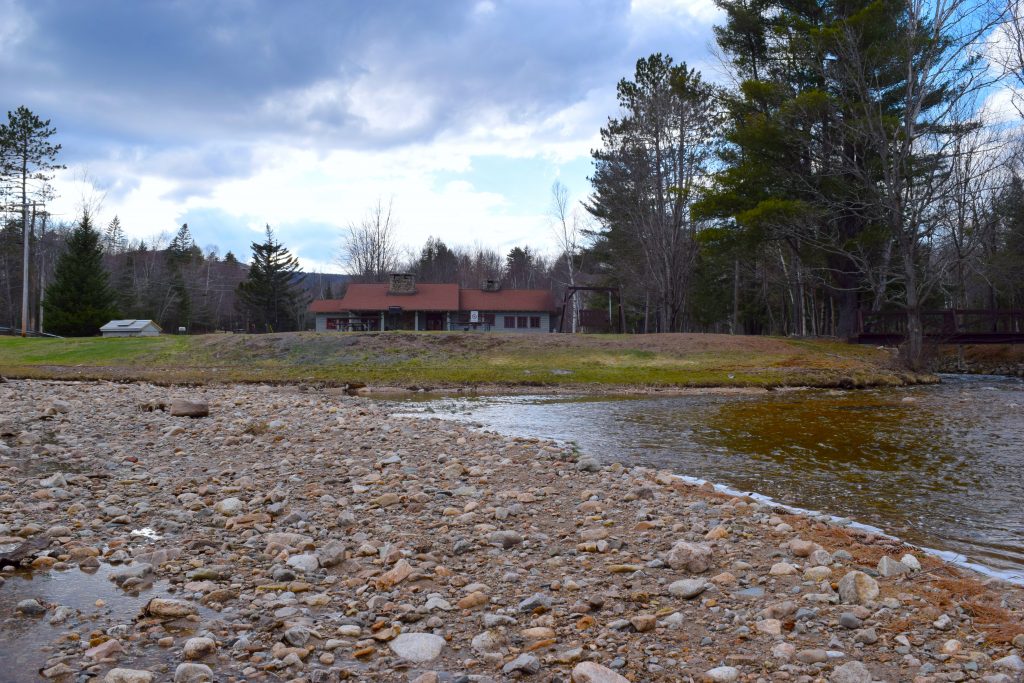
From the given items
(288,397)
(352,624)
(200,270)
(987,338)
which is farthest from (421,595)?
(200,270)

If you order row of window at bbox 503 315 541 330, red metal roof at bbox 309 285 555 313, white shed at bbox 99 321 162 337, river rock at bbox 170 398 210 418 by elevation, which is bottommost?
river rock at bbox 170 398 210 418

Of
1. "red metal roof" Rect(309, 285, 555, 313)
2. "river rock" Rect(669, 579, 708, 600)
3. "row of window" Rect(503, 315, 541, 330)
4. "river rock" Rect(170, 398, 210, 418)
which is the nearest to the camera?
"river rock" Rect(669, 579, 708, 600)

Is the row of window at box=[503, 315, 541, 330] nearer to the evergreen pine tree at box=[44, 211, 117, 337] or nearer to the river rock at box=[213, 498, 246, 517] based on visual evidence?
the evergreen pine tree at box=[44, 211, 117, 337]

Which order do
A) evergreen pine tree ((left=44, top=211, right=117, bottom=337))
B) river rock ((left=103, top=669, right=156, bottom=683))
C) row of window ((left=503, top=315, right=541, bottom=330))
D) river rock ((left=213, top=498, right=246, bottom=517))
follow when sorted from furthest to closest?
row of window ((left=503, top=315, right=541, bottom=330)), evergreen pine tree ((left=44, top=211, right=117, bottom=337)), river rock ((left=213, top=498, right=246, bottom=517)), river rock ((left=103, top=669, right=156, bottom=683))

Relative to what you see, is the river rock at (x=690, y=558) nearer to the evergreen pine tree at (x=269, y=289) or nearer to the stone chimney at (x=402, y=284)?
the stone chimney at (x=402, y=284)

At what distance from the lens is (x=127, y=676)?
336 cm

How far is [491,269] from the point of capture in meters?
92.9

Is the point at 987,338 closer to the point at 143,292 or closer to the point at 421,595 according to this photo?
the point at 421,595

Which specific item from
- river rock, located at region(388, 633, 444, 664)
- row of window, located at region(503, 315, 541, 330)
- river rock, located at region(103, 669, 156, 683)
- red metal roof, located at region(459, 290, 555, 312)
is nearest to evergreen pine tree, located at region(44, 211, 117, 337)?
red metal roof, located at region(459, 290, 555, 312)

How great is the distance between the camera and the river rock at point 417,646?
12.3 ft

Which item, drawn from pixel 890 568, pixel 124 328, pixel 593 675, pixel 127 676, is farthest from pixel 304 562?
pixel 124 328

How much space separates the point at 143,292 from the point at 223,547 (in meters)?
78.2

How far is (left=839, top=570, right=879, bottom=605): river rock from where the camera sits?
4320 millimetres

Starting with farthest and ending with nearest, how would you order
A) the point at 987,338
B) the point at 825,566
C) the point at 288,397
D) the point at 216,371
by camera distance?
the point at 987,338 < the point at 216,371 < the point at 288,397 < the point at 825,566
